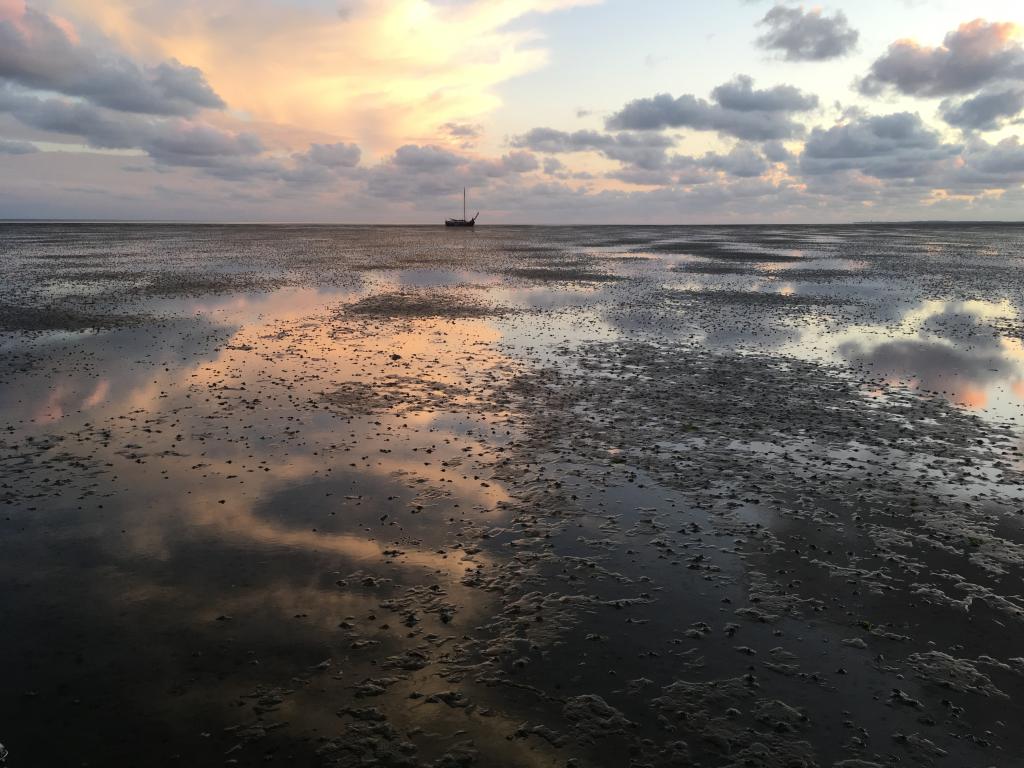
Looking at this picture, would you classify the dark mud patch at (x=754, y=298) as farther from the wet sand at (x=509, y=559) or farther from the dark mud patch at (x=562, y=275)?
the wet sand at (x=509, y=559)

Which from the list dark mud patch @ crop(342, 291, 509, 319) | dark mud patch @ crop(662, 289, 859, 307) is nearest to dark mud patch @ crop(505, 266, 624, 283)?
dark mud patch @ crop(662, 289, 859, 307)

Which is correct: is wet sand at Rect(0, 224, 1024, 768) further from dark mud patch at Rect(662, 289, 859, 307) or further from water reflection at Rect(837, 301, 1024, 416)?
dark mud patch at Rect(662, 289, 859, 307)

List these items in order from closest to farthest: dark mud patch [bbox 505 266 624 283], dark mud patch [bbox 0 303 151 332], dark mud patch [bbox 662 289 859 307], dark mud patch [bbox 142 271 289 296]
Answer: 1. dark mud patch [bbox 0 303 151 332]
2. dark mud patch [bbox 662 289 859 307]
3. dark mud patch [bbox 142 271 289 296]
4. dark mud patch [bbox 505 266 624 283]

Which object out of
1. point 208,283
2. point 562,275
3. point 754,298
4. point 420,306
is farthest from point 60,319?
point 754,298

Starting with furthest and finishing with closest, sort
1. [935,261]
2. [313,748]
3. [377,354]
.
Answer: [935,261] → [377,354] → [313,748]

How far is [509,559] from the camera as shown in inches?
481

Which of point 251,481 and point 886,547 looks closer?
point 886,547

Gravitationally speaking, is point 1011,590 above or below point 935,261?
below

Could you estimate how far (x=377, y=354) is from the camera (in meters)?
29.4

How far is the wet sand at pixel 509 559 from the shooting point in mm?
8195

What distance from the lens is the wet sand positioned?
8195 mm

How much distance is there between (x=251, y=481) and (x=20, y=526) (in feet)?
15.2

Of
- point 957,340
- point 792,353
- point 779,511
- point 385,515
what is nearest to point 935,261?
point 957,340

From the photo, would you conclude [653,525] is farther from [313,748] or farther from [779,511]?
[313,748]
